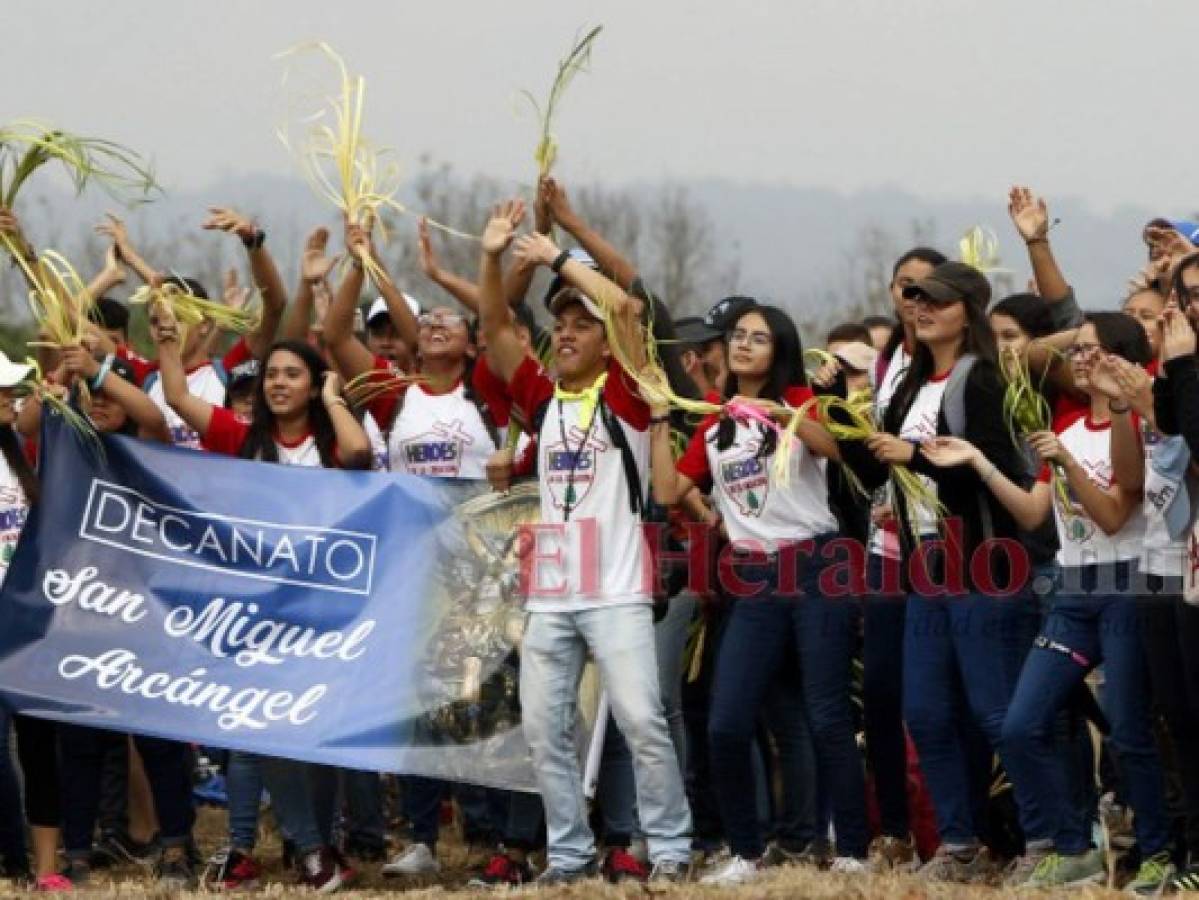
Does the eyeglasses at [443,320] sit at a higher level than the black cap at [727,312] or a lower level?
higher

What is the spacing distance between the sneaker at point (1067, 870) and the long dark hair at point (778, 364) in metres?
2.17

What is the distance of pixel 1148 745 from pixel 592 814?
3198mm

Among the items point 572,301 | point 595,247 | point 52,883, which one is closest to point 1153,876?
point 572,301

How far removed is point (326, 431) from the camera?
37.5 ft

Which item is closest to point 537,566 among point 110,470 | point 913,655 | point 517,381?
point 517,381

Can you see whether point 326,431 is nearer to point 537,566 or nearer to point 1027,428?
point 537,566

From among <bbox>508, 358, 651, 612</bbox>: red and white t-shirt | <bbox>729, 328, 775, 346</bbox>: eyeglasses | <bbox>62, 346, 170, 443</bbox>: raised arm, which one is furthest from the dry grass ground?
<bbox>729, 328, 775, 346</bbox>: eyeglasses

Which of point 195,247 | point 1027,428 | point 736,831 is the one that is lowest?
point 736,831

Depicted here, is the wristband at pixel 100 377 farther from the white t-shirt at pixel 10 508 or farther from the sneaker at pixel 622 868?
the sneaker at pixel 622 868

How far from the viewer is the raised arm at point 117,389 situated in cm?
1127

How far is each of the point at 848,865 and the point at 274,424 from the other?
3.31 meters

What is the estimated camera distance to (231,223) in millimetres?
11680

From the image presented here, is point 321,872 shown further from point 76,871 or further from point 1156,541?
point 1156,541

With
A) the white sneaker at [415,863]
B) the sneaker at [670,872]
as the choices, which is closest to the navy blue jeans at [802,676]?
the sneaker at [670,872]
